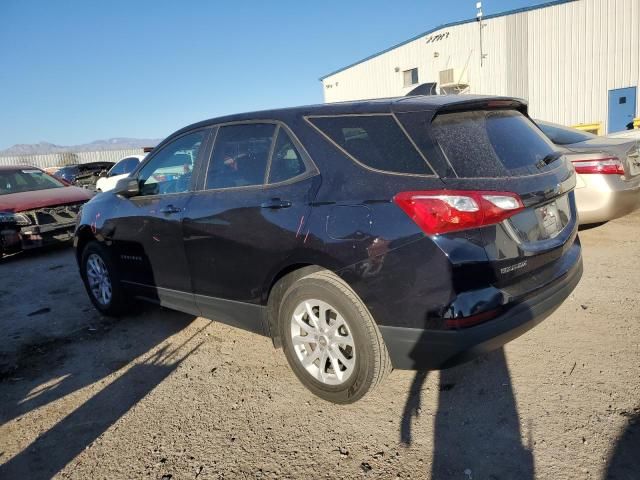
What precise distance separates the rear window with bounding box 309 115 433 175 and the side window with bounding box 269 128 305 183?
0.76ft

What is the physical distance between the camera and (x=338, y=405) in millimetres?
2885

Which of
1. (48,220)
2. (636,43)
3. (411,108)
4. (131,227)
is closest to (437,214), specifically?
(411,108)

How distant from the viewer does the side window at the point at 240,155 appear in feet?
10.4

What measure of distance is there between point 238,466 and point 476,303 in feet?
4.80

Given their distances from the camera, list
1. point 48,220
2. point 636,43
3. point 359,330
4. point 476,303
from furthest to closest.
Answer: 1. point 636,43
2. point 48,220
3. point 359,330
4. point 476,303

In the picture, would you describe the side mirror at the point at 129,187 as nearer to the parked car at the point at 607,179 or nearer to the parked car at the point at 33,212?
the parked car at the point at 33,212

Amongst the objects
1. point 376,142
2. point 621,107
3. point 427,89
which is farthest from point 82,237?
point 621,107

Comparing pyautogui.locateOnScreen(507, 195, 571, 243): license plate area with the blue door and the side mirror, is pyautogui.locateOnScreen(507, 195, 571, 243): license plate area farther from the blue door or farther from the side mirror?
the blue door

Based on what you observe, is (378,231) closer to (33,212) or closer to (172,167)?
(172,167)

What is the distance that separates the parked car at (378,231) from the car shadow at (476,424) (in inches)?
15.9

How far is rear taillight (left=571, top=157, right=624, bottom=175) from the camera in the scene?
5.05 metres

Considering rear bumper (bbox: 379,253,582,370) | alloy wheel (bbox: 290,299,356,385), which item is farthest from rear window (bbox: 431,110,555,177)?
alloy wheel (bbox: 290,299,356,385)

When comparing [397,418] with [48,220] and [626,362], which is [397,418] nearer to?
[626,362]

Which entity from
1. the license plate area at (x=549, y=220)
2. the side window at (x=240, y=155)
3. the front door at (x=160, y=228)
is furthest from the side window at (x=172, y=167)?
the license plate area at (x=549, y=220)
